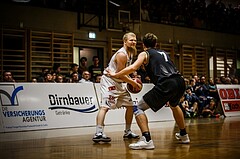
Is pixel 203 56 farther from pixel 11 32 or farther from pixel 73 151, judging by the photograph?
pixel 73 151

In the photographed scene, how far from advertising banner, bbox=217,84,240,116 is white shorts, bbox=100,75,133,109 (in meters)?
8.57

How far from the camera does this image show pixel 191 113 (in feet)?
47.1

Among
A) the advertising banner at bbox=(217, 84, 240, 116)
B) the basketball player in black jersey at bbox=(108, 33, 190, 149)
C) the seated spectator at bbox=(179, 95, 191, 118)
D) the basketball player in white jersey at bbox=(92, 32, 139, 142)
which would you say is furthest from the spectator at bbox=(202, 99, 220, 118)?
the basketball player in black jersey at bbox=(108, 33, 190, 149)

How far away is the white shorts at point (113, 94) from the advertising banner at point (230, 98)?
8.57 metres

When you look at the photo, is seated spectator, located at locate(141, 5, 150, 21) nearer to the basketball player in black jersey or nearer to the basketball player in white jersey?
the basketball player in white jersey

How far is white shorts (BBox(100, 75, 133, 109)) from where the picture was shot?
22.5ft

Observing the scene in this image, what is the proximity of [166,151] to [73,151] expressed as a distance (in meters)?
1.24

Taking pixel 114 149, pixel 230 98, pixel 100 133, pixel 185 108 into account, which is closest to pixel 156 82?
pixel 114 149

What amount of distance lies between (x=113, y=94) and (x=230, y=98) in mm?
9438

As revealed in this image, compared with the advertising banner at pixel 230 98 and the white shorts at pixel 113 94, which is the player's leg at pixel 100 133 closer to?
the white shorts at pixel 113 94

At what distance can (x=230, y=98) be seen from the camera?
15336mm

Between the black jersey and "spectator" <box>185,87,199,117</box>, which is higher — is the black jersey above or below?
above

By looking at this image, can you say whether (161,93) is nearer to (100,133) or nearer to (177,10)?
(100,133)

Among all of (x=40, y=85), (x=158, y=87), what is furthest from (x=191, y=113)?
(x=158, y=87)
